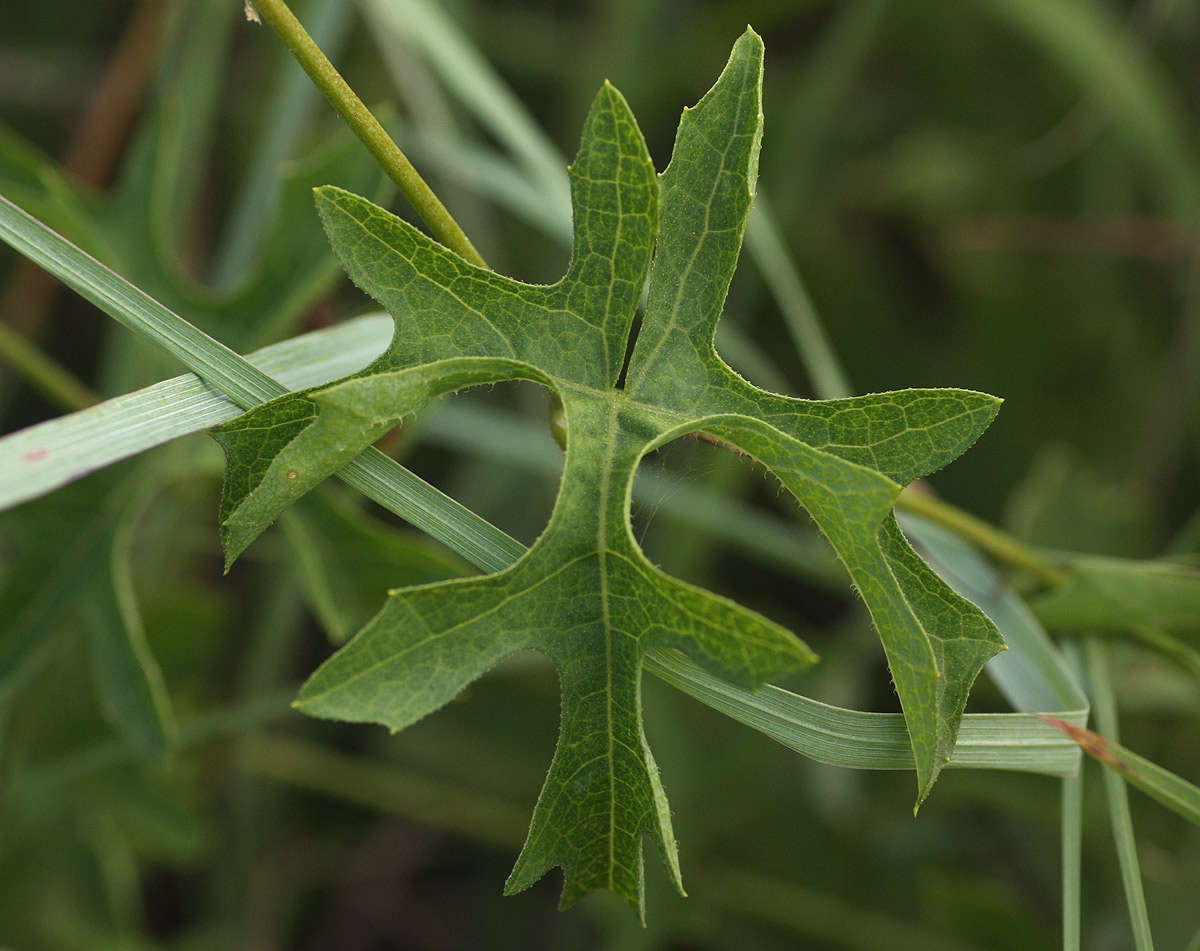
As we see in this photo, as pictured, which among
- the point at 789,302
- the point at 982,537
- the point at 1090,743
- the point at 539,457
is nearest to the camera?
the point at 1090,743

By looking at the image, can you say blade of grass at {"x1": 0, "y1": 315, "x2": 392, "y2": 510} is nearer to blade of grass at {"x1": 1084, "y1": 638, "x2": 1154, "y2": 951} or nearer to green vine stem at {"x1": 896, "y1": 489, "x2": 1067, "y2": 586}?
green vine stem at {"x1": 896, "y1": 489, "x2": 1067, "y2": 586}

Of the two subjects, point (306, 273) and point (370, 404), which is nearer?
point (370, 404)

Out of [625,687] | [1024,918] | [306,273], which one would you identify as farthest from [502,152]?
[625,687]

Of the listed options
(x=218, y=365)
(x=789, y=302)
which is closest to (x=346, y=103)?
(x=218, y=365)

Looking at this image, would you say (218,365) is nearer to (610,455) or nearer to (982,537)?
(610,455)

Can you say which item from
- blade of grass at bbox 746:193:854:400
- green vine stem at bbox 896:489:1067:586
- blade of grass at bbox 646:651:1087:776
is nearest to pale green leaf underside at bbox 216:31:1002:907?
blade of grass at bbox 646:651:1087:776

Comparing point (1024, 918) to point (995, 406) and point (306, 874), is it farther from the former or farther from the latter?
point (306, 874)
